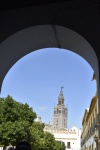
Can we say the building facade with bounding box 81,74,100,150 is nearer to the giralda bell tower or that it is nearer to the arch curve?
the arch curve

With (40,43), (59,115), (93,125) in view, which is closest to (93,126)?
(93,125)

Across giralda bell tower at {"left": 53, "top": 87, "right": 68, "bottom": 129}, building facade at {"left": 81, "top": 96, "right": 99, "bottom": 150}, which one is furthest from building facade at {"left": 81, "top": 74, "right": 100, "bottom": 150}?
giralda bell tower at {"left": 53, "top": 87, "right": 68, "bottom": 129}

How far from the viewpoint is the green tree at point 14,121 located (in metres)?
20.1

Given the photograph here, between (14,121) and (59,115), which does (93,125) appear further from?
(59,115)

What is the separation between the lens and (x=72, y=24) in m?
2.59

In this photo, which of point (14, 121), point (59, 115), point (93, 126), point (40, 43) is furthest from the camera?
point (59, 115)

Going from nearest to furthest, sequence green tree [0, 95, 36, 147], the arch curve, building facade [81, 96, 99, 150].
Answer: the arch curve → building facade [81, 96, 99, 150] → green tree [0, 95, 36, 147]

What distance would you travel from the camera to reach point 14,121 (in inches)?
837

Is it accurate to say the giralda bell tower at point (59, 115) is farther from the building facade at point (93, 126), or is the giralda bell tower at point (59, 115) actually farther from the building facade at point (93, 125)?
the building facade at point (93, 125)

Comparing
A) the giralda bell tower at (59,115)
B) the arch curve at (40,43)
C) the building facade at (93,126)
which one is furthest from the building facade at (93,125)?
the giralda bell tower at (59,115)

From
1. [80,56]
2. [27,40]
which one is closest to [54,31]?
[27,40]

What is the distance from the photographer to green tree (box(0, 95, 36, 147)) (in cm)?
2008

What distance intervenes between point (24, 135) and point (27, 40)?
18.5 metres

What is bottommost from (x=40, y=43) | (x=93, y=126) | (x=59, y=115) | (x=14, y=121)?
(x=40, y=43)
